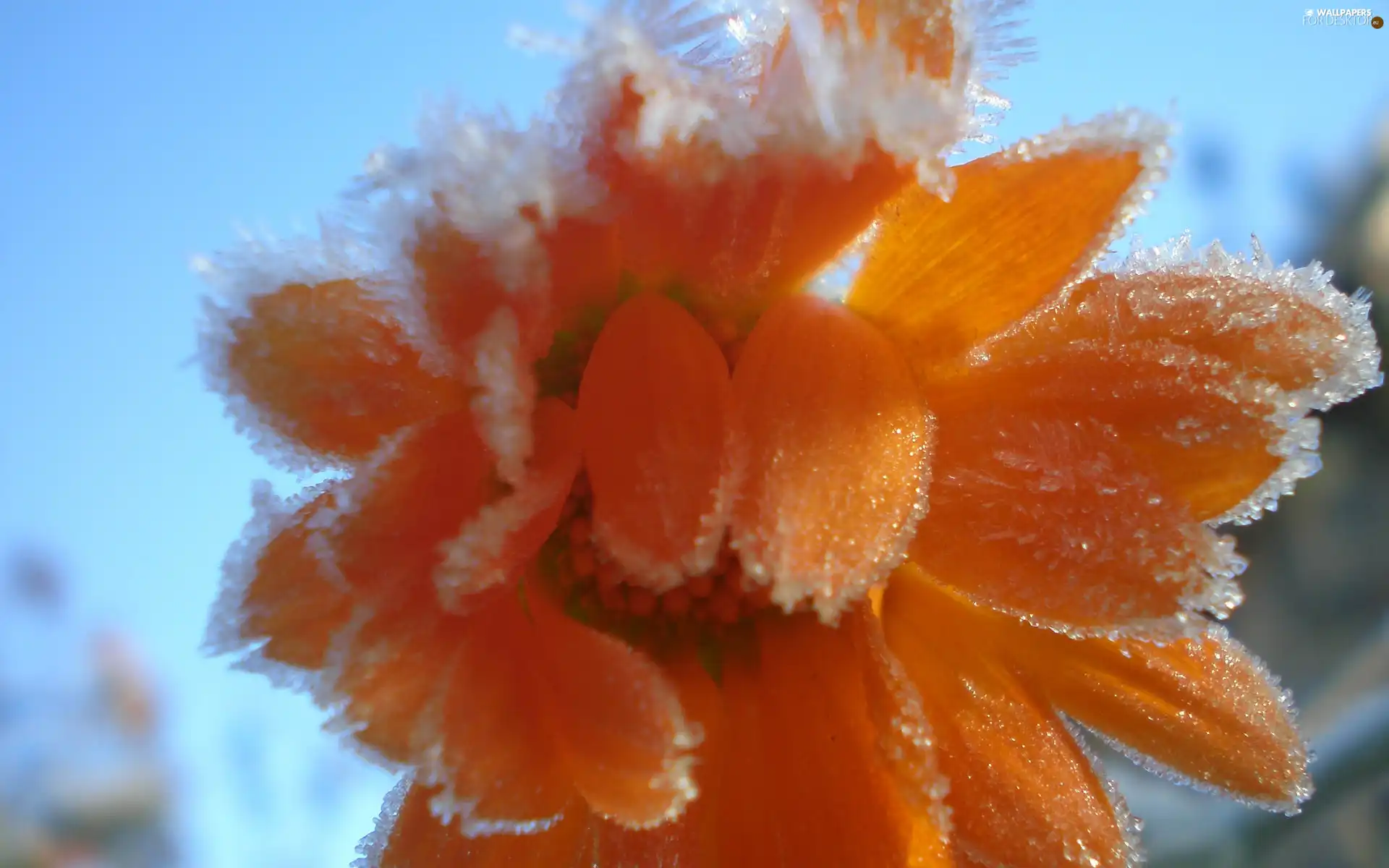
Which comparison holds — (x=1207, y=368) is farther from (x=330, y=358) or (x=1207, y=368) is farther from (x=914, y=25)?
(x=330, y=358)

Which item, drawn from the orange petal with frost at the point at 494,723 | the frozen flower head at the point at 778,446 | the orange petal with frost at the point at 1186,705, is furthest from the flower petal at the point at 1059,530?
the orange petal with frost at the point at 494,723

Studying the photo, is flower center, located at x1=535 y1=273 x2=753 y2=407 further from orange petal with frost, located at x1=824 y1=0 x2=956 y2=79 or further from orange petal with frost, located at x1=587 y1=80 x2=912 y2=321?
orange petal with frost, located at x1=824 y1=0 x2=956 y2=79

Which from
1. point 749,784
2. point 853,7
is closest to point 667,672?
point 749,784

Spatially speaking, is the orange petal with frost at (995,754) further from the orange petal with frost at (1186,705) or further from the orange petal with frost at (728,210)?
the orange petal with frost at (728,210)

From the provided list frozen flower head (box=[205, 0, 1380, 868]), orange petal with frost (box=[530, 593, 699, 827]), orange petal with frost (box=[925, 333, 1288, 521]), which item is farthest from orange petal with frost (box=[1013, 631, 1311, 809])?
orange petal with frost (box=[530, 593, 699, 827])

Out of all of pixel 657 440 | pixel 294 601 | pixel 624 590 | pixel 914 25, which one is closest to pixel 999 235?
pixel 914 25

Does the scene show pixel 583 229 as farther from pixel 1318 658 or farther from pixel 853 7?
pixel 1318 658
